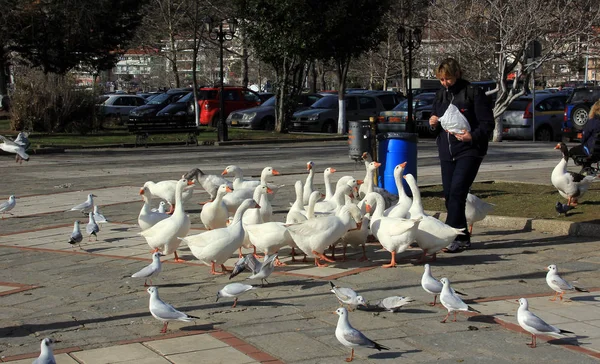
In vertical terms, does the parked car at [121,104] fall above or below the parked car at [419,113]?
above

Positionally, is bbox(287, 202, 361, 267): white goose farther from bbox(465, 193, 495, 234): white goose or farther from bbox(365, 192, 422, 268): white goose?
A: bbox(465, 193, 495, 234): white goose

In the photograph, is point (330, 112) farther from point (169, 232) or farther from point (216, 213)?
point (169, 232)

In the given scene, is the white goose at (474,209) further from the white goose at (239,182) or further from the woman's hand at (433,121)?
the white goose at (239,182)

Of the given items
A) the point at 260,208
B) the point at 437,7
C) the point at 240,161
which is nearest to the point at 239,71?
the point at 437,7

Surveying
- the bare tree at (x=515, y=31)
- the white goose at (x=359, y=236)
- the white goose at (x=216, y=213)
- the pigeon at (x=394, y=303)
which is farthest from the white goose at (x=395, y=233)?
the bare tree at (x=515, y=31)

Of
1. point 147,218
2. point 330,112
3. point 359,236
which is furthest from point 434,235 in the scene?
point 330,112

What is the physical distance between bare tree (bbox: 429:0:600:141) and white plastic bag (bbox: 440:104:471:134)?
16106 mm

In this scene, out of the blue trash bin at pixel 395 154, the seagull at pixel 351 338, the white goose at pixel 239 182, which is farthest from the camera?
the blue trash bin at pixel 395 154

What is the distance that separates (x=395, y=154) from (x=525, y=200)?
6.80 ft

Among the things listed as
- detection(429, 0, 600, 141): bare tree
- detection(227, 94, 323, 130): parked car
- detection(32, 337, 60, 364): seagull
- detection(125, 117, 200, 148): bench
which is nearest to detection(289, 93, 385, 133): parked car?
detection(227, 94, 323, 130): parked car

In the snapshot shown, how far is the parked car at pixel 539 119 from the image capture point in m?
29.5

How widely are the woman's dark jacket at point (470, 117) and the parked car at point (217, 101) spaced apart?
1077 inches

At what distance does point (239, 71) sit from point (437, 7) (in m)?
59.2

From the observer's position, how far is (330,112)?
3369cm
